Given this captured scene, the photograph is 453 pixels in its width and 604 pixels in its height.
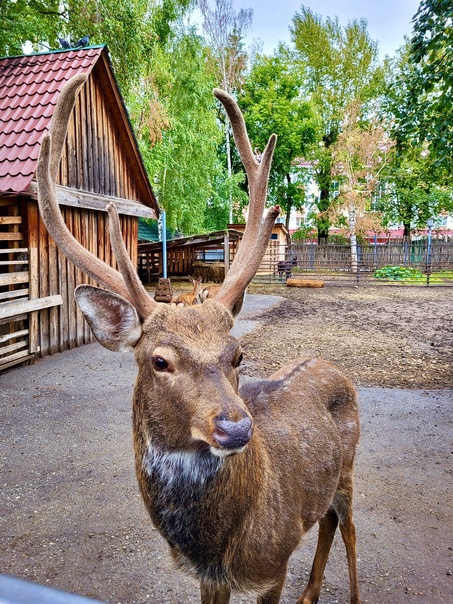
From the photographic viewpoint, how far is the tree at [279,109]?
102 ft

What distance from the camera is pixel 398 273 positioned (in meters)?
23.7

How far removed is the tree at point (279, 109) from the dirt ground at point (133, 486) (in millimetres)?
25761

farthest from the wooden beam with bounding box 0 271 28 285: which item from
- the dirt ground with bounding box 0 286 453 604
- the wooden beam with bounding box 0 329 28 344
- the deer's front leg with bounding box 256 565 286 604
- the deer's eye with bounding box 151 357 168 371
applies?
the deer's front leg with bounding box 256 565 286 604

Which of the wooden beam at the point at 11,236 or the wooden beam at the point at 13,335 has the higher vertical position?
the wooden beam at the point at 11,236

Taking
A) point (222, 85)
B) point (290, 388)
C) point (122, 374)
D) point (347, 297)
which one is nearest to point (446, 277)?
point (347, 297)

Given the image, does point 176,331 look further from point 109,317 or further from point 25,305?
point 25,305

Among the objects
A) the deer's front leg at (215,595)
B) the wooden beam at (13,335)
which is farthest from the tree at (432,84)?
the wooden beam at (13,335)

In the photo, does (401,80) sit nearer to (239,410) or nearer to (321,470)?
(321,470)

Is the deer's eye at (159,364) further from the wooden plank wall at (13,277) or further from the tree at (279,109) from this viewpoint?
the tree at (279,109)

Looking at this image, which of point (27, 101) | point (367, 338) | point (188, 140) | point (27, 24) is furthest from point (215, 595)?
point (188, 140)

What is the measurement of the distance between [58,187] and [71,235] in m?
6.02

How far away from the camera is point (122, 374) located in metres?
7.18

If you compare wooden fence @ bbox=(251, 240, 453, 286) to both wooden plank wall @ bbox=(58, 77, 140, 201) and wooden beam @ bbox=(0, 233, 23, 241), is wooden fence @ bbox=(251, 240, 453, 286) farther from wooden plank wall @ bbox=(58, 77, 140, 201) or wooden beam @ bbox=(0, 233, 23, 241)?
wooden beam @ bbox=(0, 233, 23, 241)

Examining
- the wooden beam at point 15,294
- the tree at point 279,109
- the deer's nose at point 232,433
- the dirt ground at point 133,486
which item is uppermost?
the tree at point 279,109
